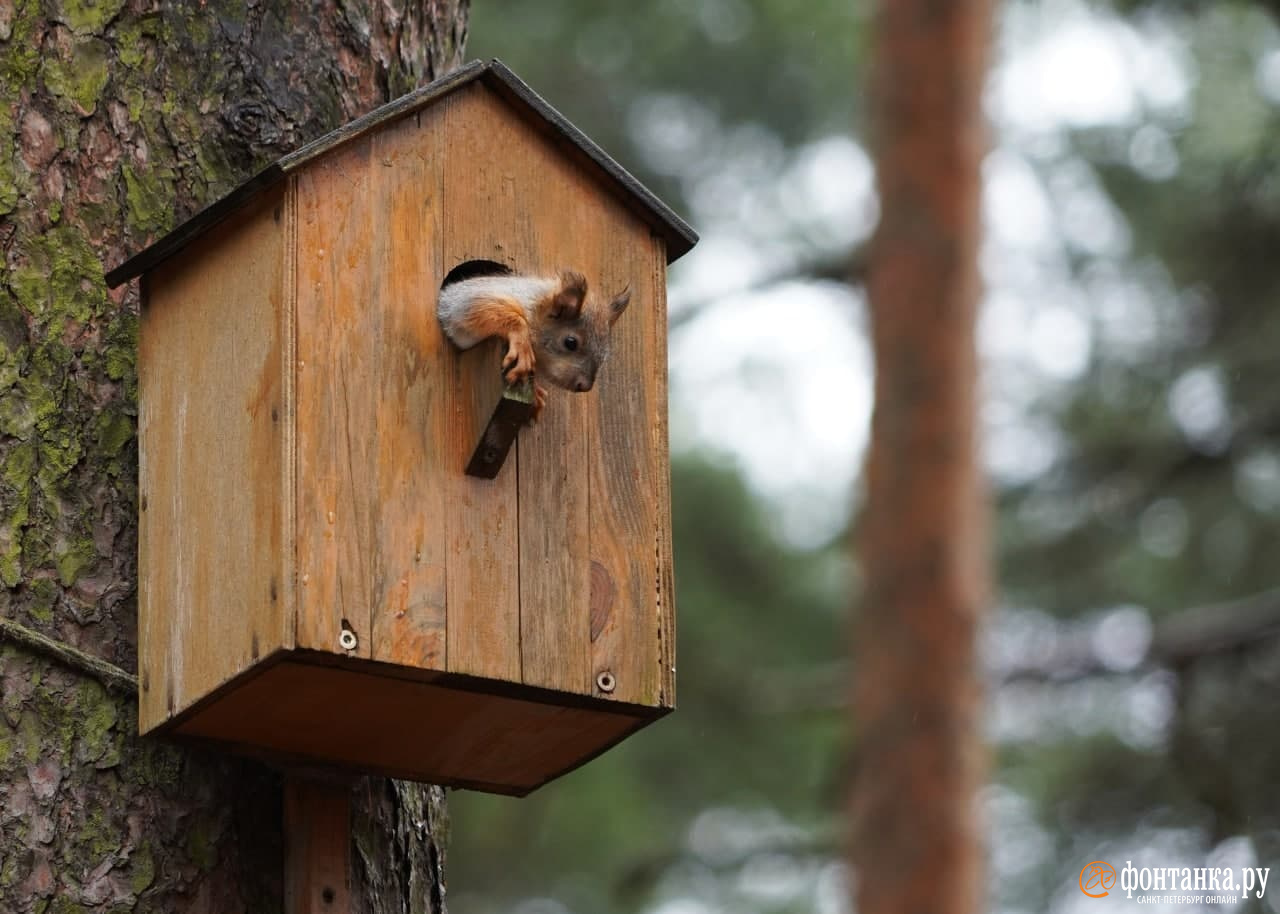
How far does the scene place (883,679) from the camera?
6.14 meters

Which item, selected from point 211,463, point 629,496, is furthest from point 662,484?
point 211,463

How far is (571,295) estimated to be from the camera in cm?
303

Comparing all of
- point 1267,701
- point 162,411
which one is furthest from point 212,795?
point 1267,701

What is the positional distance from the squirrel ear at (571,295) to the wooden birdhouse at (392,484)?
62mm

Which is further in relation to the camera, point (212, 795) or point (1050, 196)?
point (1050, 196)

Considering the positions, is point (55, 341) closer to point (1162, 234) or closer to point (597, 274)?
point (597, 274)

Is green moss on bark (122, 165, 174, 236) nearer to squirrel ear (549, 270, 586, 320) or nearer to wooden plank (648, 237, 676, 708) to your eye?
squirrel ear (549, 270, 586, 320)

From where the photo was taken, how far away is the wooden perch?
274 centimetres

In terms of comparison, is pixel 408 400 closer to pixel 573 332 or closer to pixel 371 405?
pixel 371 405

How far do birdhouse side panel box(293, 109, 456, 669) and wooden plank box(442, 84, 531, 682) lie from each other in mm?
25

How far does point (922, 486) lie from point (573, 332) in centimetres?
361

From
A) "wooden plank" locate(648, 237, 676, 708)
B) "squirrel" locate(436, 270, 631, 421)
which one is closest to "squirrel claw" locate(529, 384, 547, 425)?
"squirrel" locate(436, 270, 631, 421)

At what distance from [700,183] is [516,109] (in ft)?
22.4

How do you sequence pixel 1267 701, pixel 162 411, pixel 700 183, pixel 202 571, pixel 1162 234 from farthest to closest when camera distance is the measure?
1. pixel 700 183
2. pixel 1162 234
3. pixel 1267 701
4. pixel 162 411
5. pixel 202 571
